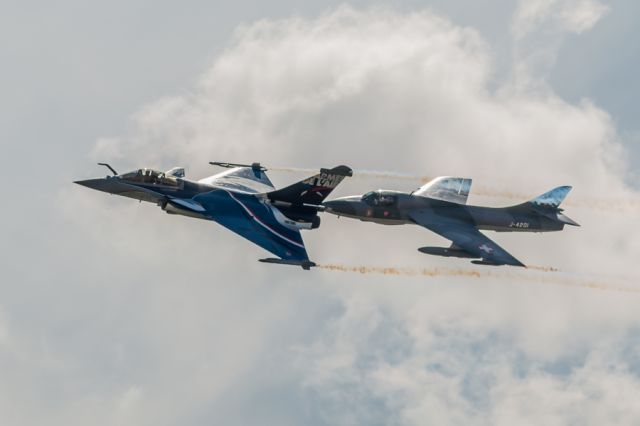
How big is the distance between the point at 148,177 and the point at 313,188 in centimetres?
1197

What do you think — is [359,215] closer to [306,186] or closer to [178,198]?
[306,186]

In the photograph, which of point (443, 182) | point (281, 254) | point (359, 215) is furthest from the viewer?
point (443, 182)

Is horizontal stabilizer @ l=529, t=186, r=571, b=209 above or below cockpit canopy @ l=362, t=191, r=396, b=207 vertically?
above

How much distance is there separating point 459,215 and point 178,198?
68.0ft

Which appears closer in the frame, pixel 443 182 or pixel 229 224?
pixel 229 224

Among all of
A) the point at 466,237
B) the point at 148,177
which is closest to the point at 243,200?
the point at 148,177

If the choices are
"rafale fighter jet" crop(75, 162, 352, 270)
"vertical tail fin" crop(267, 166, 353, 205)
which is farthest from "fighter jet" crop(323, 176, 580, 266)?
"rafale fighter jet" crop(75, 162, 352, 270)

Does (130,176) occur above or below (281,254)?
above

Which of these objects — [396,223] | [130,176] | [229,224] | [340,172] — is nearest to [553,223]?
[396,223]

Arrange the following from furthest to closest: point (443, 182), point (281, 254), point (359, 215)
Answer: point (443, 182)
point (359, 215)
point (281, 254)

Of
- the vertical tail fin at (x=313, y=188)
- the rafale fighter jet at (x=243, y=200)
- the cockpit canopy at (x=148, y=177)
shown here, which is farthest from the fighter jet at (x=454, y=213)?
the cockpit canopy at (x=148, y=177)

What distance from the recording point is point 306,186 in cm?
8075

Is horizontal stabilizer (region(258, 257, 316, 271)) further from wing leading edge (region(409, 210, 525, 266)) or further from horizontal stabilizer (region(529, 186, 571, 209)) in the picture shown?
horizontal stabilizer (region(529, 186, 571, 209))

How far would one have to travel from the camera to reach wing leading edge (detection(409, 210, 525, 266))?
7575cm
